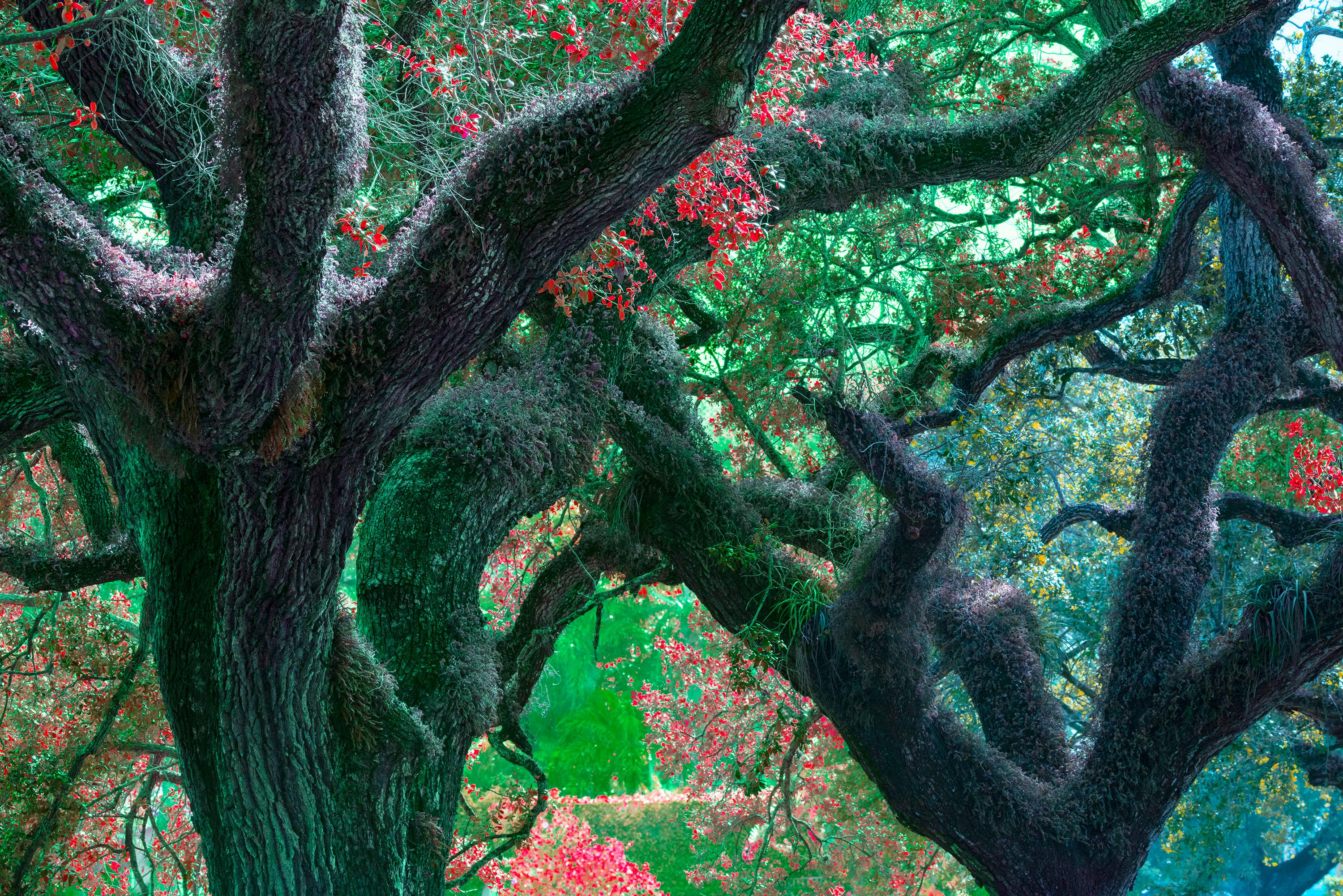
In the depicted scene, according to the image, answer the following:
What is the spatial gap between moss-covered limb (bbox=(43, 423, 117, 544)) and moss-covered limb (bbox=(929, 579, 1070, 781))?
18.8ft

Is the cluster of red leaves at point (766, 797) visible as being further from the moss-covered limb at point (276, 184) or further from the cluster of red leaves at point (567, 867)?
the moss-covered limb at point (276, 184)

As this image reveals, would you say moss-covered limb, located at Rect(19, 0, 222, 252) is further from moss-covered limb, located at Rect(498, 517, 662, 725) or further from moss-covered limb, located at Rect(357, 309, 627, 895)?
moss-covered limb, located at Rect(498, 517, 662, 725)

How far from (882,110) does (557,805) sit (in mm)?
9683

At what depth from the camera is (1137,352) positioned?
9.36m

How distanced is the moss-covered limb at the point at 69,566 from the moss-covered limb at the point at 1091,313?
5553 millimetres

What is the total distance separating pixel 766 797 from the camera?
46.9 ft

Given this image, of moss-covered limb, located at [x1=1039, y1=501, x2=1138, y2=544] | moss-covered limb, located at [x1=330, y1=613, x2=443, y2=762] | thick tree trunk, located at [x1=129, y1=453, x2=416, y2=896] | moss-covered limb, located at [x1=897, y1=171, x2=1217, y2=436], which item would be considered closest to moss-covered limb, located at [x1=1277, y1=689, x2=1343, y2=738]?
moss-covered limb, located at [x1=1039, y1=501, x2=1138, y2=544]

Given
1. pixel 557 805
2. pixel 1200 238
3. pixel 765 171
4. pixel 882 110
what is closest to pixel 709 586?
pixel 765 171

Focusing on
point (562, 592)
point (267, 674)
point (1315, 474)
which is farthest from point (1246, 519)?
point (267, 674)

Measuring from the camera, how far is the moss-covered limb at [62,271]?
Answer: 10.9ft

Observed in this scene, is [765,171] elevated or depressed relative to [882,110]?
depressed

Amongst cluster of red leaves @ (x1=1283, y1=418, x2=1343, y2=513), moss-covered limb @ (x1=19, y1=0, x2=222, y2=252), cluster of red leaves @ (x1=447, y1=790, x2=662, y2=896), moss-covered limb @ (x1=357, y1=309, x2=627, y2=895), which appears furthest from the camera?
cluster of red leaves @ (x1=447, y1=790, x2=662, y2=896)

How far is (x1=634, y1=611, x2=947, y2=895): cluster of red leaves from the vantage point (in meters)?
11.0

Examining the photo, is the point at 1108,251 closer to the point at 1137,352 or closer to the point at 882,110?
the point at 1137,352
